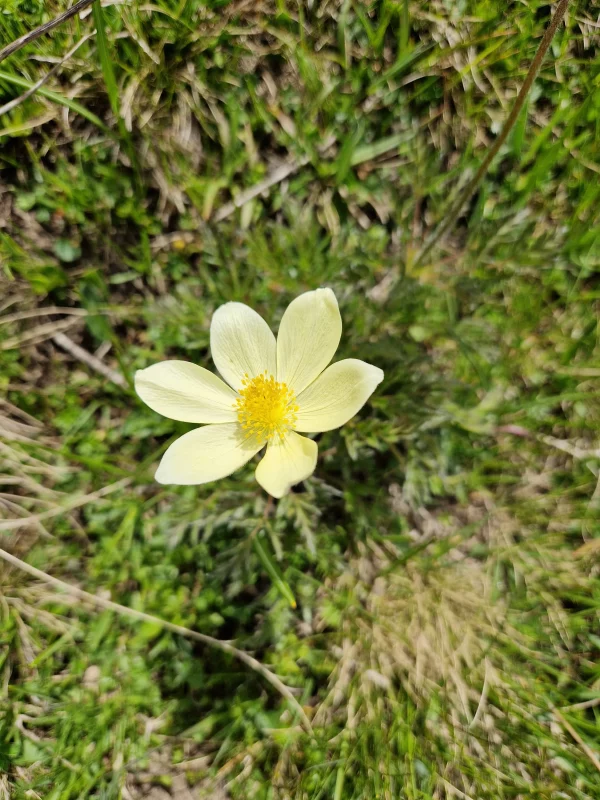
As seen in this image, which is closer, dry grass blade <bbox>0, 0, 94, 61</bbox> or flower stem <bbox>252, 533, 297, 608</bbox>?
dry grass blade <bbox>0, 0, 94, 61</bbox>

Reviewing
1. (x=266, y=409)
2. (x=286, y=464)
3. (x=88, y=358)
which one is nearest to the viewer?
(x=286, y=464)

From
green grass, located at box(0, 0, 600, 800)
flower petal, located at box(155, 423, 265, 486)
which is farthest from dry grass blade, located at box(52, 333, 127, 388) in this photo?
flower petal, located at box(155, 423, 265, 486)

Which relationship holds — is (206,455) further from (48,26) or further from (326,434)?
(48,26)

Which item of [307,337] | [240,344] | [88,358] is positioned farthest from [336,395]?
[88,358]

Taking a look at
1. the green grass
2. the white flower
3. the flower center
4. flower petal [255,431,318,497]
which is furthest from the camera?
the green grass

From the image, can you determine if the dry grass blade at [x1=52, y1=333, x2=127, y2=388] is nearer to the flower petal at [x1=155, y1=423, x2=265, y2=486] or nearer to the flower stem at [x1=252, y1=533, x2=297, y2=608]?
the flower petal at [x1=155, y1=423, x2=265, y2=486]

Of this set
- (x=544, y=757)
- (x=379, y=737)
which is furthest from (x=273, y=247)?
(x=544, y=757)
